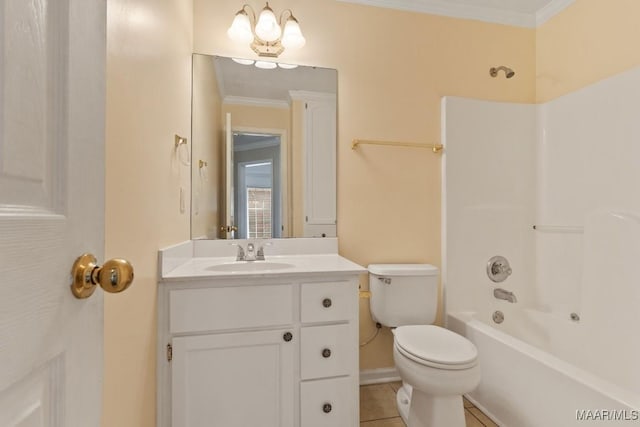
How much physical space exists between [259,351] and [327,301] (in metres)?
0.35

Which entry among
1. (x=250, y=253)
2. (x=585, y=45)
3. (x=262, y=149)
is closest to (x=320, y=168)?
(x=262, y=149)

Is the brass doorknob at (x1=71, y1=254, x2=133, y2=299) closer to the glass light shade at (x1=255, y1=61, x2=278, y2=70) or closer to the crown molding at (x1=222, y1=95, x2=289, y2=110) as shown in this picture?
the crown molding at (x1=222, y1=95, x2=289, y2=110)

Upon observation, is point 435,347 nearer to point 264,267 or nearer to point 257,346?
point 257,346

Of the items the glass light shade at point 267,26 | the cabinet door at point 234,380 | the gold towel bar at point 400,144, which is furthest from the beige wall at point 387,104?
the cabinet door at point 234,380

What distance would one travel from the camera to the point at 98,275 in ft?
1.47

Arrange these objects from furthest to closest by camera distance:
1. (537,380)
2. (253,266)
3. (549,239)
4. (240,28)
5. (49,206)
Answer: (549,239) < (240,28) < (253,266) < (537,380) < (49,206)

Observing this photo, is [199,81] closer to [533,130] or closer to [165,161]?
[165,161]

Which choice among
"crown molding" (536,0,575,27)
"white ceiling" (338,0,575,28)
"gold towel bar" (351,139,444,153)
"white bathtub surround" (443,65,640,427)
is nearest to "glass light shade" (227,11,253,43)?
"white ceiling" (338,0,575,28)

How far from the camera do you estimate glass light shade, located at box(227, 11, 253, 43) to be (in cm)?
169

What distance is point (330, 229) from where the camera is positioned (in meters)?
1.89

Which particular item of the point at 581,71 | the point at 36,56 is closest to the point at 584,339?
the point at 581,71

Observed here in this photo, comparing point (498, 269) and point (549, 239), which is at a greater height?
point (549, 239)

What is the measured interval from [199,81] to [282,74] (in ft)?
1.57

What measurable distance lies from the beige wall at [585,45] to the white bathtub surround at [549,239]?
0.42 feet
